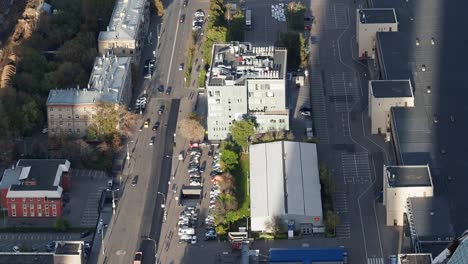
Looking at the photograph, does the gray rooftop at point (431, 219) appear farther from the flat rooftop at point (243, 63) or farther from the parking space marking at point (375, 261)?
the flat rooftop at point (243, 63)

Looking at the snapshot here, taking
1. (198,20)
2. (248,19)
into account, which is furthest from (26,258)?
(248,19)

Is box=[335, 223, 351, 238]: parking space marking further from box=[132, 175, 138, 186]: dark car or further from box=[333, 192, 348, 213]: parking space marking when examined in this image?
box=[132, 175, 138, 186]: dark car

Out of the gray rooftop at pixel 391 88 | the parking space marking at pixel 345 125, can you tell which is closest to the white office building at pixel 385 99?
the gray rooftop at pixel 391 88

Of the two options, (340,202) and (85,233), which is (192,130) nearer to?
(340,202)

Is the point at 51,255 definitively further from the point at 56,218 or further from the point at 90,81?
the point at 90,81

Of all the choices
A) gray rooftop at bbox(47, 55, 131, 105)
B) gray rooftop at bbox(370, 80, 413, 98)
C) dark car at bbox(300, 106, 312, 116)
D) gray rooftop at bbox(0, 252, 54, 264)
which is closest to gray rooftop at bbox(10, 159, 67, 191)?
gray rooftop at bbox(47, 55, 131, 105)

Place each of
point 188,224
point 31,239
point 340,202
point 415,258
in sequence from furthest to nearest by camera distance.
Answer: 1. point 340,202
2. point 188,224
3. point 31,239
4. point 415,258

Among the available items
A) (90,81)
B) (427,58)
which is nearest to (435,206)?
(427,58)
